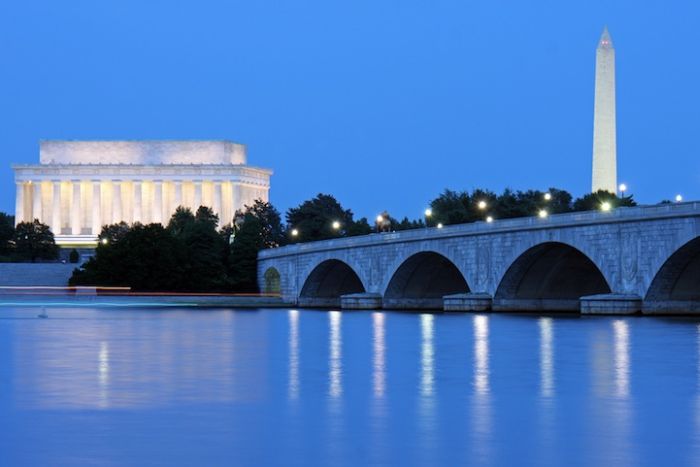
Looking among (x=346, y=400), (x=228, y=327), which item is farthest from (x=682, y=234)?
(x=346, y=400)

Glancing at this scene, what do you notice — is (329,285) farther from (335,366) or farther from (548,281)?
(335,366)

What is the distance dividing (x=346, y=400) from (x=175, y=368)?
825 cm

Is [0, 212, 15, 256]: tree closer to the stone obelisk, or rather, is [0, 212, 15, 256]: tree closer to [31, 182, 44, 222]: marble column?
[31, 182, 44, 222]: marble column

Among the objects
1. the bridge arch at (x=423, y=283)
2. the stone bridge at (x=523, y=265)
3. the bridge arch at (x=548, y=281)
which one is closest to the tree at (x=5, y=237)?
the stone bridge at (x=523, y=265)

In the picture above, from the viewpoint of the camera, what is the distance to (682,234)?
61.1 metres

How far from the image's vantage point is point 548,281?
79375 millimetres

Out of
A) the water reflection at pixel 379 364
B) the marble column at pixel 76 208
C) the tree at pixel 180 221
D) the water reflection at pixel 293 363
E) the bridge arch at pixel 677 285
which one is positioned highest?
the marble column at pixel 76 208

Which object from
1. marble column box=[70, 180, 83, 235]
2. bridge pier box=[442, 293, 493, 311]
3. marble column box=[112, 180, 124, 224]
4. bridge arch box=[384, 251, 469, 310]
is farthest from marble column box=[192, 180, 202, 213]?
bridge pier box=[442, 293, 493, 311]

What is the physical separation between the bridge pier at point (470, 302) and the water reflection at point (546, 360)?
67.8ft

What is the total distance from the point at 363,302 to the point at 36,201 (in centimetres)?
10326

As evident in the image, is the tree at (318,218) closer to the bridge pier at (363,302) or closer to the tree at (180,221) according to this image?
the tree at (180,221)

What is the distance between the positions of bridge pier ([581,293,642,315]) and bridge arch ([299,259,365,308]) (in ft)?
134

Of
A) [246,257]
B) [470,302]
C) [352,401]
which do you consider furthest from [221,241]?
[352,401]

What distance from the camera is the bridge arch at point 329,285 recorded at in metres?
107
